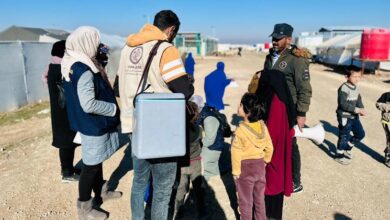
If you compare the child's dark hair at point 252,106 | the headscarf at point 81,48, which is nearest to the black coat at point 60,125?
the headscarf at point 81,48

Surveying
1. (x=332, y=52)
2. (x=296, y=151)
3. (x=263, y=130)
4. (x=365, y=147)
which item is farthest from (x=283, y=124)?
(x=332, y=52)

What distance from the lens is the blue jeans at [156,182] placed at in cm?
254

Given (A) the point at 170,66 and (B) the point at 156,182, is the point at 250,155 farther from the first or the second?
(A) the point at 170,66

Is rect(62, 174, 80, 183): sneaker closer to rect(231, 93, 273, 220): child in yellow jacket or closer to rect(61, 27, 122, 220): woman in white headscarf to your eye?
rect(61, 27, 122, 220): woman in white headscarf

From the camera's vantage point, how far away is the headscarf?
9.05 ft

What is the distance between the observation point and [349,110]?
4883mm

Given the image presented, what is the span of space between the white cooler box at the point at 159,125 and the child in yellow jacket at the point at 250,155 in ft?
2.20

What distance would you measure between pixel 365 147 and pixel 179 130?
4841 mm

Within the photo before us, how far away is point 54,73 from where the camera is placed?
12.1 feet

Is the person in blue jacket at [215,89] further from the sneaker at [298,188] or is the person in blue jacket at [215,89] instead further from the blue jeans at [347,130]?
the blue jeans at [347,130]

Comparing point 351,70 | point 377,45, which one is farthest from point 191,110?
point 377,45

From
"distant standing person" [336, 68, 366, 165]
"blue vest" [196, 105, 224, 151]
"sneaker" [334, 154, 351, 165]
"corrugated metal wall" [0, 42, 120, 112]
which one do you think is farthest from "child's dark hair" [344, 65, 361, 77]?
"corrugated metal wall" [0, 42, 120, 112]

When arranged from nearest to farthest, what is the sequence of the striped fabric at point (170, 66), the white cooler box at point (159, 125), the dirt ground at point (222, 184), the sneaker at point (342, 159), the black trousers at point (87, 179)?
the white cooler box at point (159, 125) → the striped fabric at point (170, 66) → the black trousers at point (87, 179) → the dirt ground at point (222, 184) → the sneaker at point (342, 159)

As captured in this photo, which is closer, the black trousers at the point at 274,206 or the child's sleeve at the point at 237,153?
the child's sleeve at the point at 237,153
